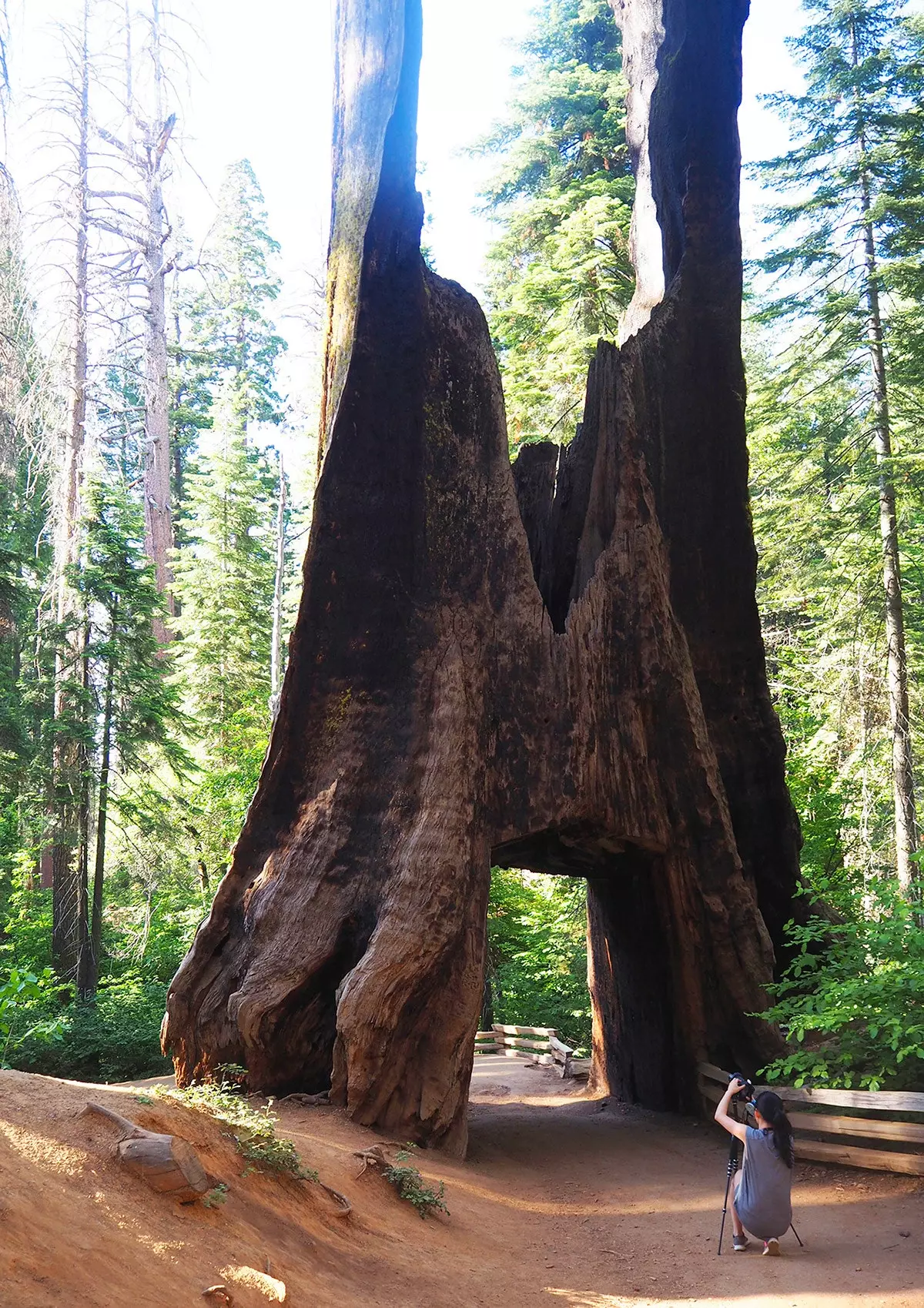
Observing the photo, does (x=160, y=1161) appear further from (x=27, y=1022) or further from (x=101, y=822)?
Answer: (x=101, y=822)

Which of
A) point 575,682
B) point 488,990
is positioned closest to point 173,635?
point 488,990

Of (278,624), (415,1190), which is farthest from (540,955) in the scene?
(415,1190)

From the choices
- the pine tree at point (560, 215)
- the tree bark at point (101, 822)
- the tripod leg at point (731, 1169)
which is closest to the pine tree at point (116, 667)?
the tree bark at point (101, 822)

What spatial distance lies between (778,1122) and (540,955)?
53.5 ft

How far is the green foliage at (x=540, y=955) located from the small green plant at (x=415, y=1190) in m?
12.5

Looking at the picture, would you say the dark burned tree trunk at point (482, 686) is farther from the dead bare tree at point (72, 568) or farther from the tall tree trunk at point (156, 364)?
the tall tree trunk at point (156, 364)

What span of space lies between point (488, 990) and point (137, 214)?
20719 mm

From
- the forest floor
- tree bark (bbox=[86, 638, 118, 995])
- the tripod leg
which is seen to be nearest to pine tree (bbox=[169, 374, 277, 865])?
tree bark (bbox=[86, 638, 118, 995])

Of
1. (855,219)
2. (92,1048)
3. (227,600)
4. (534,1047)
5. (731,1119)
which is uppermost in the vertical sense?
(855,219)

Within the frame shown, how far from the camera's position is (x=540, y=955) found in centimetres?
2180

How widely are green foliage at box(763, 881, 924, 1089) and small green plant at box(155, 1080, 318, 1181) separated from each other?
362 cm

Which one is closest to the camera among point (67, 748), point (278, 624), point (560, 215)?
point (67, 748)

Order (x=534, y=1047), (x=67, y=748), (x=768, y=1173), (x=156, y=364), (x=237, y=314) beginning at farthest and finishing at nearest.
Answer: (x=237, y=314) < (x=156, y=364) < (x=534, y=1047) < (x=67, y=748) < (x=768, y=1173)

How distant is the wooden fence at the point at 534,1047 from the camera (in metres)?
16.5
